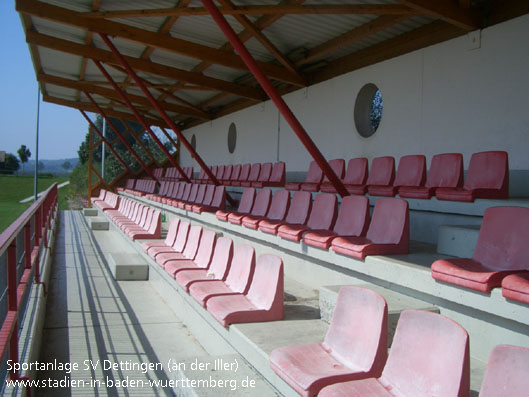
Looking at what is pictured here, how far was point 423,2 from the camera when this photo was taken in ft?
16.5

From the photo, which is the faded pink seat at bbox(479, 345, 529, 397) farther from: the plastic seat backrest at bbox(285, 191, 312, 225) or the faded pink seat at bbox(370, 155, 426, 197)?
the faded pink seat at bbox(370, 155, 426, 197)

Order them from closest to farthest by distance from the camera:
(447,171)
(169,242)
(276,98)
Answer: (447,171), (276,98), (169,242)

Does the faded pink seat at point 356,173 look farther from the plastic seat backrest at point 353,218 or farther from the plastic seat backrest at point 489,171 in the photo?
the plastic seat backrest at point 353,218

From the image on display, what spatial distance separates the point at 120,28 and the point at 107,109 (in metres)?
11.1

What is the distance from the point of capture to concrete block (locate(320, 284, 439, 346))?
248 centimetres

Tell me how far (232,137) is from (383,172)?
363 inches

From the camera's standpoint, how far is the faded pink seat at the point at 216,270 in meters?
3.78

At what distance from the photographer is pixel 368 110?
823 centimetres

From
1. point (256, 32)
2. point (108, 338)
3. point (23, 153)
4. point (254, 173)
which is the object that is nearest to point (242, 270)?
point (108, 338)

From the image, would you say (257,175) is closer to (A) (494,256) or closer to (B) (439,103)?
(B) (439,103)

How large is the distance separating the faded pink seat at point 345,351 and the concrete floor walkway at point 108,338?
71cm

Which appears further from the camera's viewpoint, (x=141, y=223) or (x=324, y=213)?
(x=141, y=223)

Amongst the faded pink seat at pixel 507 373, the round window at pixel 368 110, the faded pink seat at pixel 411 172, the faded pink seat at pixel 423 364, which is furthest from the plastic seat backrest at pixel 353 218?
the round window at pixel 368 110

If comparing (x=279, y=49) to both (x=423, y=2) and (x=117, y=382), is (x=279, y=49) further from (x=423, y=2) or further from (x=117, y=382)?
(x=117, y=382)
